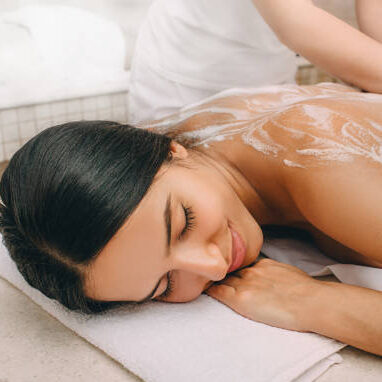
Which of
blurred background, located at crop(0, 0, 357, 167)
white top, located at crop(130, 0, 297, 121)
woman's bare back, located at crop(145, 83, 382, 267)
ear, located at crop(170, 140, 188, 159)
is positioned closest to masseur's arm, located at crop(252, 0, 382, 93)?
woman's bare back, located at crop(145, 83, 382, 267)

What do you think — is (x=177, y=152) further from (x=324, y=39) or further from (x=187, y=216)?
(x=324, y=39)

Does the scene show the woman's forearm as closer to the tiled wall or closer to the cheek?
the cheek

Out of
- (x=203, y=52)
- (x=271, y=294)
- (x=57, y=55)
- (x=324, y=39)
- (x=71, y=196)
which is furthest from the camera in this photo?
(x=57, y=55)

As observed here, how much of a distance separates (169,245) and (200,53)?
3.07 feet

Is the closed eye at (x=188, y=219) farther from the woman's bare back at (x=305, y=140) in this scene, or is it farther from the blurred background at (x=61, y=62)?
the blurred background at (x=61, y=62)

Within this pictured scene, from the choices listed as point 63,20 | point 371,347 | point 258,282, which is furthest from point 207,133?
point 63,20

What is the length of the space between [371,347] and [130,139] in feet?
1.81

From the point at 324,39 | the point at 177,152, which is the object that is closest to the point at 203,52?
the point at 324,39

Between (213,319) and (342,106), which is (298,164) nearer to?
(342,106)

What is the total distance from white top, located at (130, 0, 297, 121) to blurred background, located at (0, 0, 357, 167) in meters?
0.29

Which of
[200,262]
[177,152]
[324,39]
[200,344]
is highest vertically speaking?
[324,39]

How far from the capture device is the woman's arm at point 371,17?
1588 millimetres

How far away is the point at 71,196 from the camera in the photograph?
792mm

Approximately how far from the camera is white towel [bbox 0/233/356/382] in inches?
30.7
